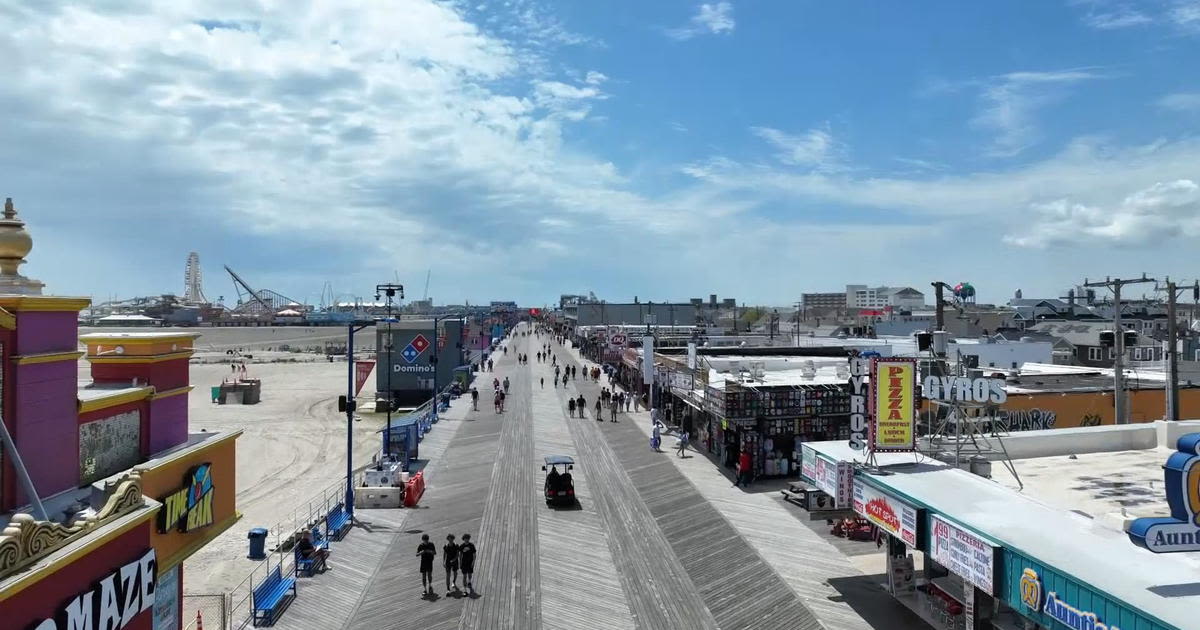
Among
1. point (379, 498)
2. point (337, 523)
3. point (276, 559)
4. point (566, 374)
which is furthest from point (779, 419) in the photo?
point (566, 374)

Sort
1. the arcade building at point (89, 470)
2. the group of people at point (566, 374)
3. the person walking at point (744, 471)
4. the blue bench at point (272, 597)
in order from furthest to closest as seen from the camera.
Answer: the group of people at point (566, 374) → the person walking at point (744, 471) → the blue bench at point (272, 597) → the arcade building at point (89, 470)

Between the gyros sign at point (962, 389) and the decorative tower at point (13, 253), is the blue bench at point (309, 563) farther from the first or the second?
the gyros sign at point (962, 389)

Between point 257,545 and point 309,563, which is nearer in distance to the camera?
point 309,563

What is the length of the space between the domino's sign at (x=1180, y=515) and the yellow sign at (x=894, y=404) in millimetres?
6747

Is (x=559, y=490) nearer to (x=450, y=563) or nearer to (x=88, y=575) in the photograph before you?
(x=450, y=563)

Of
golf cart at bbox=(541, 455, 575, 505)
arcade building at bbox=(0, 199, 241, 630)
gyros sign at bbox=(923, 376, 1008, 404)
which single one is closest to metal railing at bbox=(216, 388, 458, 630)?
arcade building at bbox=(0, 199, 241, 630)

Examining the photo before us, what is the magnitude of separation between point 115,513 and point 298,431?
3537cm

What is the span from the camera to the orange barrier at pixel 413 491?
21953 mm

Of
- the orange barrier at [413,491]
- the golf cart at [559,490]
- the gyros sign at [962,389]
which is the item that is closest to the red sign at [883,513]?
the gyros sign at [962,389]

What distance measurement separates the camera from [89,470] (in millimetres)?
10031

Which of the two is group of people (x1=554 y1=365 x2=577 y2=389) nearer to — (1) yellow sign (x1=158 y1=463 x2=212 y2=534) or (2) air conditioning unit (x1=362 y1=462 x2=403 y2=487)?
(2) air conditioning unit (x1=362 y1=462 x2=403 y2=487)

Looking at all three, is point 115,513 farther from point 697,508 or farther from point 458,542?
point 697,508

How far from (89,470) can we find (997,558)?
42.9 ft

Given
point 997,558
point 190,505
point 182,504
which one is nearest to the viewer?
point 997,558
